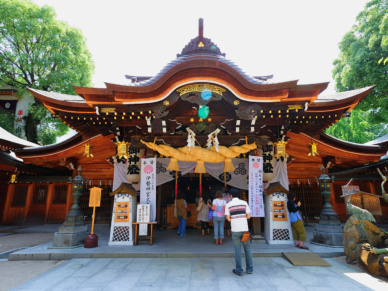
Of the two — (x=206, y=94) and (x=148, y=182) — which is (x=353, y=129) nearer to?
(x=206, y=94)

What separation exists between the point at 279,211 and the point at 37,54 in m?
18.3

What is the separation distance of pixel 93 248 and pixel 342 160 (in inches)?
442

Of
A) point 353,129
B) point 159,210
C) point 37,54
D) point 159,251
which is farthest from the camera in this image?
point 353,129

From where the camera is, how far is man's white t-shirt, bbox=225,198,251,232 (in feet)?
14.2

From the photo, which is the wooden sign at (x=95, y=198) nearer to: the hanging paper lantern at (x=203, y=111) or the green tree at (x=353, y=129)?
the hanging paper lantern at (x=203, y=111)

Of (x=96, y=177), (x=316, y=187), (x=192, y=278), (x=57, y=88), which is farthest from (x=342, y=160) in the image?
(x=57, y=88)

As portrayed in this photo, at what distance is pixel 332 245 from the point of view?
6.20 metres

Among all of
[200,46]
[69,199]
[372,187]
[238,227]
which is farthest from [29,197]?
[372,187]

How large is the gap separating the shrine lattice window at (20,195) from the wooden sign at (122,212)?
8.80 m

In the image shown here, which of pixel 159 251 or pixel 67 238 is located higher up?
pixel 67 238

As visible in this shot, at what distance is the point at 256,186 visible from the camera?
6898mm

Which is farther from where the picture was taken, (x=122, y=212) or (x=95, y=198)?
(x=122, y=212)

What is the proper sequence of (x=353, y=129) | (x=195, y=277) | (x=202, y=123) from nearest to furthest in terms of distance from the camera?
(x=195, y=277), (x=202, y=123), (x=353, y=129)

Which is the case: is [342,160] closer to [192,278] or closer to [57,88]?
[192,278]
